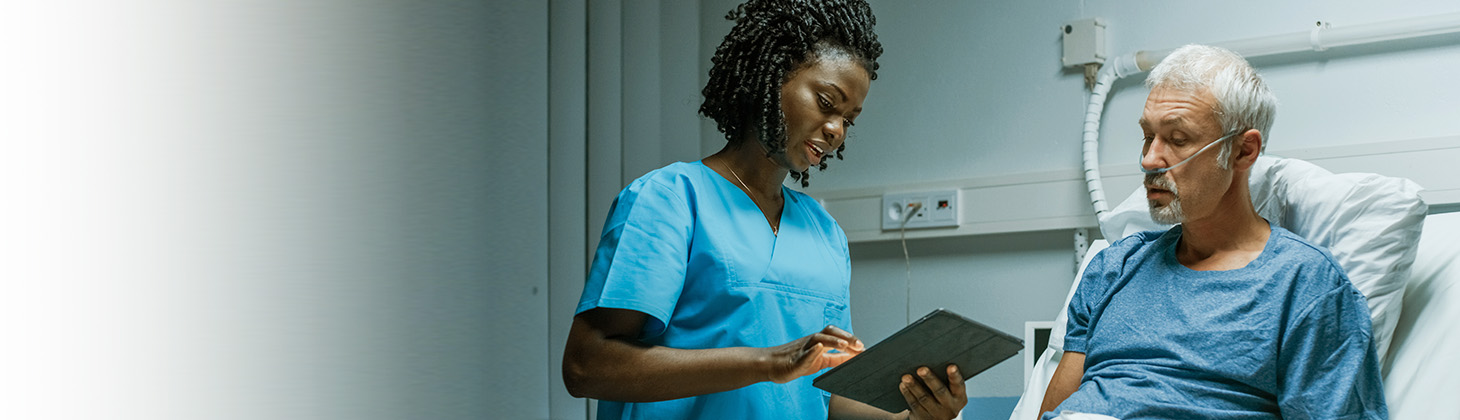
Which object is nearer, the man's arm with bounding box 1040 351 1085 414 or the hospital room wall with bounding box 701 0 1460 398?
the man's arm with bounding box 1040 351 1085 414

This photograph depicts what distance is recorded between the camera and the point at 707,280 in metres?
1.38

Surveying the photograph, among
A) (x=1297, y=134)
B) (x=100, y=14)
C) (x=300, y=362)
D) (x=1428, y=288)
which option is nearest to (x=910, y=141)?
(x=1297, y=134)

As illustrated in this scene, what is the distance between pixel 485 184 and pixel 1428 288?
1839mm

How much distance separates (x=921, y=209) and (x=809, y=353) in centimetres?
127

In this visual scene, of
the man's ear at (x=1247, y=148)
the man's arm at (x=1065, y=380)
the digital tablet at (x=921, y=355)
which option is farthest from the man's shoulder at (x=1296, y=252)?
the digital tablet at (x=921, y=355)

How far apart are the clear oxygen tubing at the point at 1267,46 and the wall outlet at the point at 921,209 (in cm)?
29

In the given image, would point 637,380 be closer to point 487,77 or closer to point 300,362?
point 300,362

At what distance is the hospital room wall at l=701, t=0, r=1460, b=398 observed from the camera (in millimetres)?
1910

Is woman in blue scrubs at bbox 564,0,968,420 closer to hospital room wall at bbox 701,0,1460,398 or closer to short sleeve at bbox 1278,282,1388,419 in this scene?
short sleeve at bbox 1278,282,1388,419

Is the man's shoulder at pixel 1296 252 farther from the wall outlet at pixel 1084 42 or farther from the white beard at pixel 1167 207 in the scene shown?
the wall outlet at pixel 1084 42

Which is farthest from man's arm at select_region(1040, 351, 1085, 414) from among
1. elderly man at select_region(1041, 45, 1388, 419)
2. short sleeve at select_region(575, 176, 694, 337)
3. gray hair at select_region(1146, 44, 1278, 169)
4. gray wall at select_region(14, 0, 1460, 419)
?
gray wall at select_region(14, 0, 1460, 419)

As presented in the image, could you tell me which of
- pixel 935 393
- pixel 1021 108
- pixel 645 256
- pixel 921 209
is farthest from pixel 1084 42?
pixel 645 256

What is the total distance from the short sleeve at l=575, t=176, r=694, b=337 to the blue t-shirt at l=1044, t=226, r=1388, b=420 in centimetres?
56

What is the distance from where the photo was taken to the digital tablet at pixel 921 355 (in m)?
1.24
